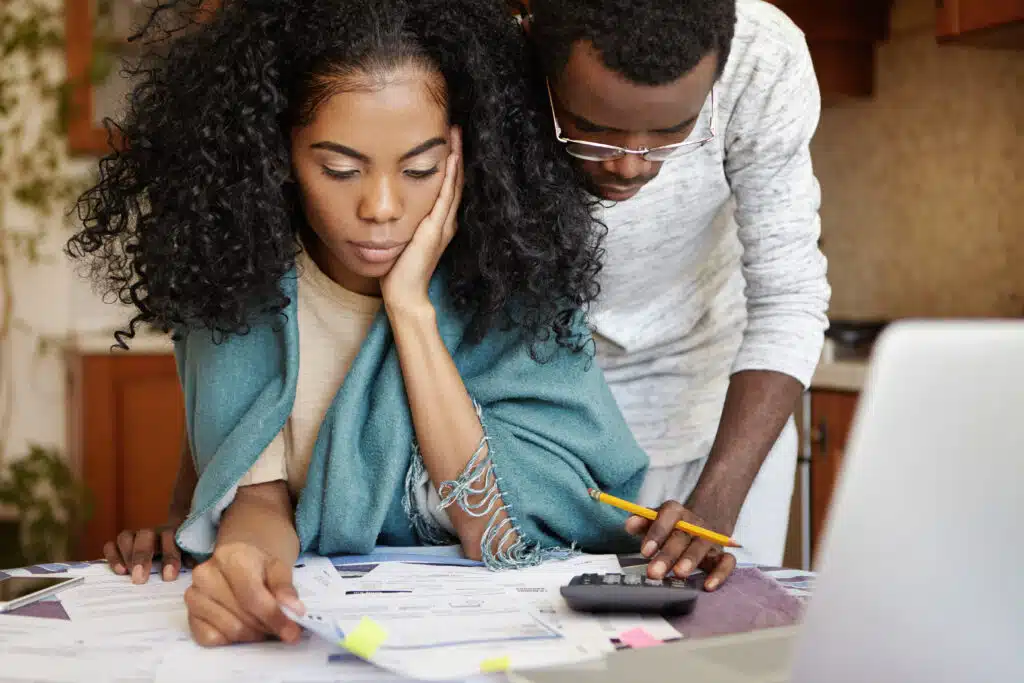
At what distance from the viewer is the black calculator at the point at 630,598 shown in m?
0.85

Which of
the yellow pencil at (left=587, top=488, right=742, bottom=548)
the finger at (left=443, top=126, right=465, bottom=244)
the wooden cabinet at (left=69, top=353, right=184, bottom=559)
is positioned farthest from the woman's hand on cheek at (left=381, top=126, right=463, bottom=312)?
the wooden cabinet at (left=69, top=353, right=184, bottom=559)

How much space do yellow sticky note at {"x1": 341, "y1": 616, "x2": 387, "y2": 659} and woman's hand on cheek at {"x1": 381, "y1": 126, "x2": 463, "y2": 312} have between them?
1.39 feet

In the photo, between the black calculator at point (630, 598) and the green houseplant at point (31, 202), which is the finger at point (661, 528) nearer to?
the black calculator at point (630, 598)

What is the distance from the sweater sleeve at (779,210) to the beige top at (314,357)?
0.49m

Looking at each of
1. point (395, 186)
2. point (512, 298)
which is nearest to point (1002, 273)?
point (512, 298)

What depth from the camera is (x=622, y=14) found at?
105 cm

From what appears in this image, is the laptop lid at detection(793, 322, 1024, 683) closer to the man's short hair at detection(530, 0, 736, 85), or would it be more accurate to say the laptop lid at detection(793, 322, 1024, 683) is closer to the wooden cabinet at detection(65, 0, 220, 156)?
the man's short hair at detection(530, 0, 736, 85)

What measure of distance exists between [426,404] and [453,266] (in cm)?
16

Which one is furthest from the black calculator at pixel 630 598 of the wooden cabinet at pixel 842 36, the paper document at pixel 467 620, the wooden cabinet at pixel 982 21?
the wooden cabinet at pixel 842 36

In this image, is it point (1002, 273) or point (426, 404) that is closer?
point (426, 404)

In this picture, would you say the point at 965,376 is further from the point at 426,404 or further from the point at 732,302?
the point at 732,302

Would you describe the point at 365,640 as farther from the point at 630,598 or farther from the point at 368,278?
the point at 368,278

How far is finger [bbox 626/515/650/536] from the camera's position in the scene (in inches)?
41.8

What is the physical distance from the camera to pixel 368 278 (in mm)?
1180
